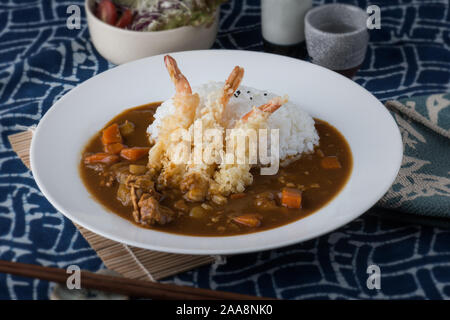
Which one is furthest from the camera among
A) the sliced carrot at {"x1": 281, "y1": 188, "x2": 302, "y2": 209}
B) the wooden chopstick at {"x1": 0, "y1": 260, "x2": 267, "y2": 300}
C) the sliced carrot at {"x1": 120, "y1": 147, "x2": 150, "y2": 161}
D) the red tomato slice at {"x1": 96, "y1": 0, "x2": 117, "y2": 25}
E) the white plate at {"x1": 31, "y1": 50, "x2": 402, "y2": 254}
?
the red tomato slice at {"x1": 96, "y1": 0, "x2": 117, "y2": 25}

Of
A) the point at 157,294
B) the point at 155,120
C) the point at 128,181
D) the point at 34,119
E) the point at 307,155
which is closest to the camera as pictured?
the point at 157,294

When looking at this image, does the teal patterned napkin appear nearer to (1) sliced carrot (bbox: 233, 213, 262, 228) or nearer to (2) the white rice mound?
(2) the white rice mound

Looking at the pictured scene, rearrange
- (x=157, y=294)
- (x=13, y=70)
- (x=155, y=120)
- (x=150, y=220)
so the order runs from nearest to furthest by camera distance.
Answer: (x=157, y=294)
(x=150, y=220)
(x=155, y=120)
(x=13, y=70)

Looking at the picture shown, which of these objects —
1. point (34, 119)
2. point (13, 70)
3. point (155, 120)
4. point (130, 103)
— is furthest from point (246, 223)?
point (13, 70)

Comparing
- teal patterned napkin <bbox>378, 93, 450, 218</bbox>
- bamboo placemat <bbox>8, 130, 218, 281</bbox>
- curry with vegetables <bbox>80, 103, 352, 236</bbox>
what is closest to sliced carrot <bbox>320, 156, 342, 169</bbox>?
curry with vegetables <bbox>80, 103, 352, 236</bbox>

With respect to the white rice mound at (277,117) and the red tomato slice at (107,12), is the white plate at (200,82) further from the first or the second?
the red tomato slice at (107,12)

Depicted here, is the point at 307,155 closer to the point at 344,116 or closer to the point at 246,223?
the point at 344,116
